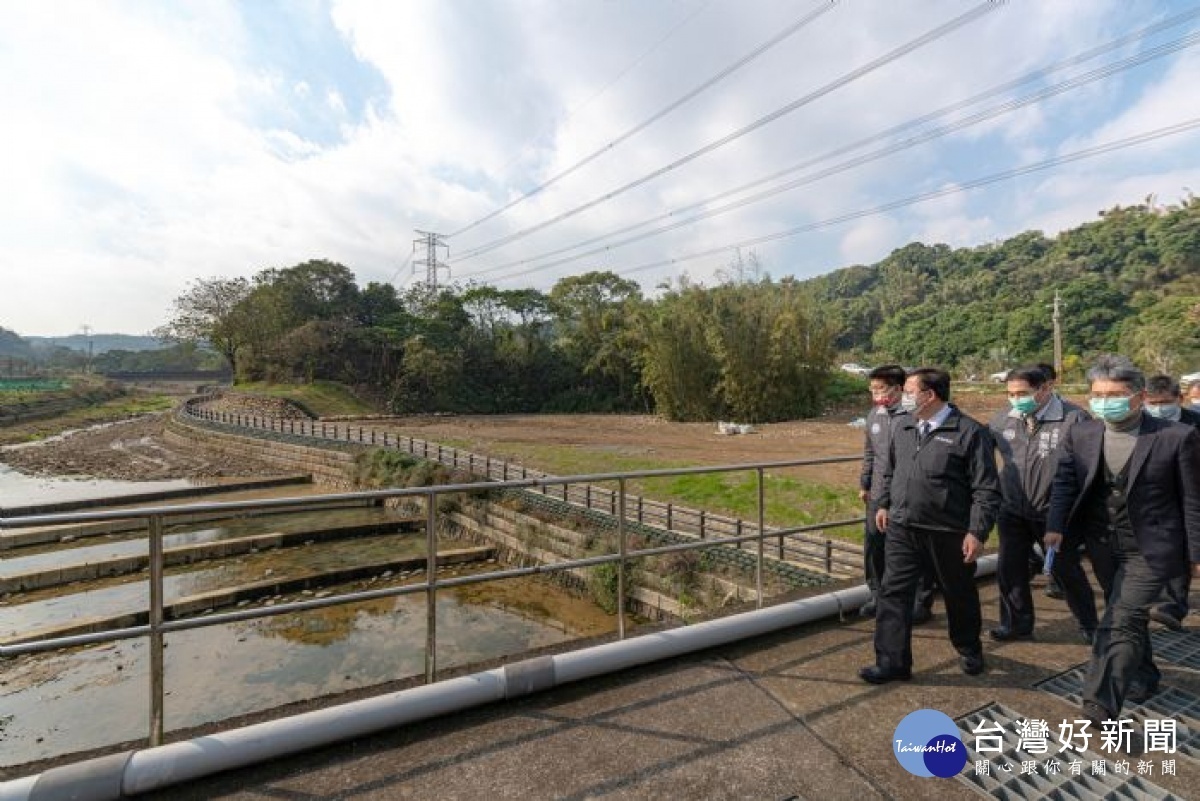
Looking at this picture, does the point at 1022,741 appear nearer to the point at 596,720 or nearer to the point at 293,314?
the point at 596,720

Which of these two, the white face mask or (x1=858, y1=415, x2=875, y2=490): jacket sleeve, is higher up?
the white face mask

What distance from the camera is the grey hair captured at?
8.27 feet

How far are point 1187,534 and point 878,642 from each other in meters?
1.29

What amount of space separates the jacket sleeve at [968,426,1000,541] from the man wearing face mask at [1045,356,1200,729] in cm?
49

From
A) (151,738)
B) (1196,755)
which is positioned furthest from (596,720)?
(1196,755)

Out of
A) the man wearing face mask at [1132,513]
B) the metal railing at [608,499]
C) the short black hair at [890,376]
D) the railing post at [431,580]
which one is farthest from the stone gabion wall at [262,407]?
the man wearing face mask at [1132,513]

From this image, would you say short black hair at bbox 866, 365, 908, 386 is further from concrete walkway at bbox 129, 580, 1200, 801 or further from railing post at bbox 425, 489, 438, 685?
railing post at bbox 425, 489, 438, 685

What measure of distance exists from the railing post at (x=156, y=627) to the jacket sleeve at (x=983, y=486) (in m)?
3.32

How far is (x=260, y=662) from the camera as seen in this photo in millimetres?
9047

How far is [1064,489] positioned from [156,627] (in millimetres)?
3998

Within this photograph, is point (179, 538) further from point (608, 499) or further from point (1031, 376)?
point (1031, 376)

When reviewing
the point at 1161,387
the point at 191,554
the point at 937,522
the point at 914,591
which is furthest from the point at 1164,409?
the point at 191,554

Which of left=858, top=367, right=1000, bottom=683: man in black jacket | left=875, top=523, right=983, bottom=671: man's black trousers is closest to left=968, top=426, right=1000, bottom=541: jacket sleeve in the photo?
left=858, top=367, right=1000, bottom=683: man in black jacket

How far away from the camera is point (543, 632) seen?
990 centimetres
